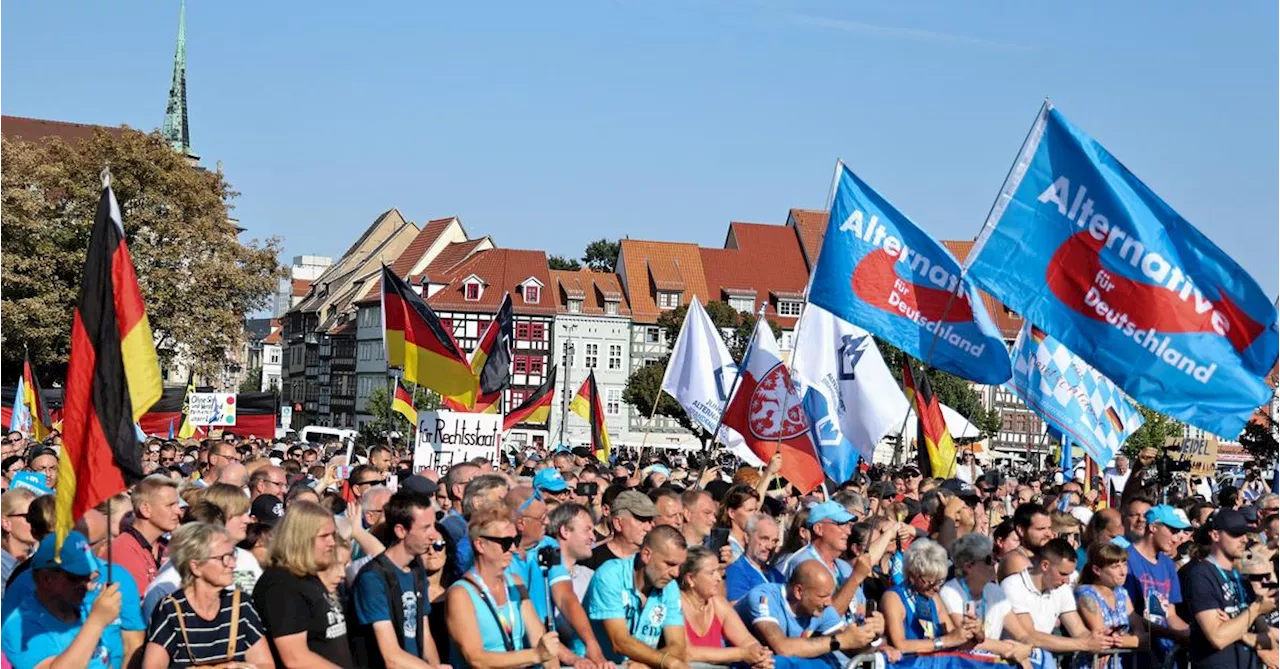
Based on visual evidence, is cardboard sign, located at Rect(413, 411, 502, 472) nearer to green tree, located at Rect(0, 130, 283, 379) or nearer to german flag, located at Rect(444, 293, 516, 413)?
german flag, located at Rect(444, 293, 516, 413)

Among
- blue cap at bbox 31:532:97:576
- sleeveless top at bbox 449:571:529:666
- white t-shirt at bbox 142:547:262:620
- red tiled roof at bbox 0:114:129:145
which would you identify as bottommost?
sleeveless top at bbox 449:571:529:666

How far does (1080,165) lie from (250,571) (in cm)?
549

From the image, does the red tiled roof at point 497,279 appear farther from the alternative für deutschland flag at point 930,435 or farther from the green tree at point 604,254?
the alternative für deutschland flag at point 930,435

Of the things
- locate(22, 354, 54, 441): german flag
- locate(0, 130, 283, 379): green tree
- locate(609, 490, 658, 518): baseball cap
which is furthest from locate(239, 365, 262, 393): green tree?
locate(609, 490, 658, 518): baseball cap

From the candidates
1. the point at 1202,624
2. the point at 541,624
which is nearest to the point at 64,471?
the point at 541,624

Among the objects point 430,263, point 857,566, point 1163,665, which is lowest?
point 1163,665

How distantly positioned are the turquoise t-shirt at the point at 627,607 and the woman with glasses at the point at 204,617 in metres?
1.69

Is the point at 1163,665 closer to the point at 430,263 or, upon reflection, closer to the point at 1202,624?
the point at 1202,624

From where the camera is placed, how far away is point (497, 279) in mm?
101750

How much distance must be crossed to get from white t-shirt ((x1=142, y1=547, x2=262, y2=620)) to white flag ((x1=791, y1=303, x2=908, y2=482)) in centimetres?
920

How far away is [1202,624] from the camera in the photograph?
9688 millimetres

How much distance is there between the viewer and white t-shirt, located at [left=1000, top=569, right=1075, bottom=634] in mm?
9633

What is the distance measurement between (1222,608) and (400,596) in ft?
15.9

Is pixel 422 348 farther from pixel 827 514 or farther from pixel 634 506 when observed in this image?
pixel 634 506
